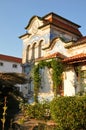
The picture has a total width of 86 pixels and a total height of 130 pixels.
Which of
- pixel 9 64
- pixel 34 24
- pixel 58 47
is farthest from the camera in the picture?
pixel 9 64

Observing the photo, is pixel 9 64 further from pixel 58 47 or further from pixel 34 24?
pixel 58 47

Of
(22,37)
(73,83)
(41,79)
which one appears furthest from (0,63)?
(73,83)

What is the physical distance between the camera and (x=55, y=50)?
2247 centimetres

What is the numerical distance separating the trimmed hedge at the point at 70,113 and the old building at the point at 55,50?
445 cm

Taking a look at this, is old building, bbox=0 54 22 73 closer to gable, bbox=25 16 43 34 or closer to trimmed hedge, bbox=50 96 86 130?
gable, bbox=25 16 43 34

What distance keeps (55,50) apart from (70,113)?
10614 mm

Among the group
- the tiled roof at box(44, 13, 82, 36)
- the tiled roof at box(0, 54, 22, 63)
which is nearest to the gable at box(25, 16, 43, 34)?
the tiled roof at box(44, 13, 82, 36)

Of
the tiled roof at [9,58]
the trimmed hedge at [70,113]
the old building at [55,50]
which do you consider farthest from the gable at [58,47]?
the tiled roof at [9,58]

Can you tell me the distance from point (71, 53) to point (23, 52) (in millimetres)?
9200

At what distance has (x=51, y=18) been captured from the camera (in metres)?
27.7

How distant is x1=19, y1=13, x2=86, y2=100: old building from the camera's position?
58.6 ft

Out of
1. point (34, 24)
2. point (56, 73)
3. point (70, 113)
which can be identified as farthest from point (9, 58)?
point (70, 113)

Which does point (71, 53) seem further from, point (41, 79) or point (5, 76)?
point (5, 76)

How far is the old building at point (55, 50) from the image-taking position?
1788 cm
